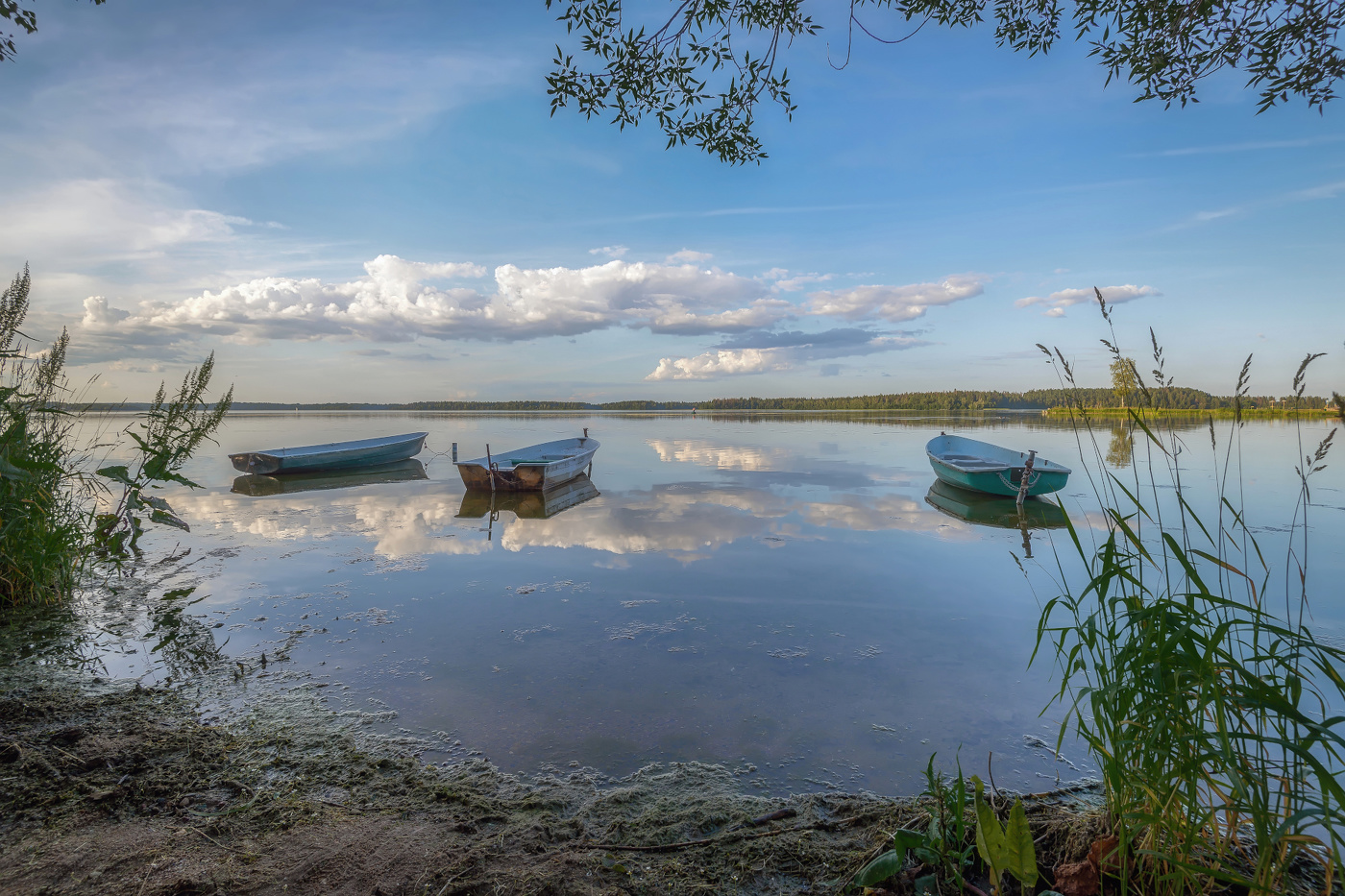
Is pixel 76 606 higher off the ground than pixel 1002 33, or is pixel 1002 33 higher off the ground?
pixel 1002 33

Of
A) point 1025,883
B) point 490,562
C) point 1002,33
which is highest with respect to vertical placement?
point 1002,33

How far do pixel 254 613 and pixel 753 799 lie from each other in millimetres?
5522

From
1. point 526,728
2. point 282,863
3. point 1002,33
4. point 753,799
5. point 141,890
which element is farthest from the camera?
point 1002,33

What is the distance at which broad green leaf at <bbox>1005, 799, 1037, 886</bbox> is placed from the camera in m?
1.86

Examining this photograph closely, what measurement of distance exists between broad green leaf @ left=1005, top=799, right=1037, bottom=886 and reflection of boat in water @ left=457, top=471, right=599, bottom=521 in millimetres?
10732

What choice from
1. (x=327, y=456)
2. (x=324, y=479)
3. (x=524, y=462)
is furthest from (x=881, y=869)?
(x=327, y=456)

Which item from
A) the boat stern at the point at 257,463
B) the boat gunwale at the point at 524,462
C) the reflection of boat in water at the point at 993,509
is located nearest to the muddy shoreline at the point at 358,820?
the reflection of boat in water at the point at 993,509

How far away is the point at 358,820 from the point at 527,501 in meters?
11.6

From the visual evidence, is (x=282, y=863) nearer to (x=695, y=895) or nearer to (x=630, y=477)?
(x=695, y=895)

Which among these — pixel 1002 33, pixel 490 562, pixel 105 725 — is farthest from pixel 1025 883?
pixel 490 562

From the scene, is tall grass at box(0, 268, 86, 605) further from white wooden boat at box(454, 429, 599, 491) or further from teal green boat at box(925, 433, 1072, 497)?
teal green boat at box(925, 433, 1072, 497)

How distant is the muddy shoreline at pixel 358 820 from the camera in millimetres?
2250

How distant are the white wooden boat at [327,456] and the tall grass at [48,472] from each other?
525 inches

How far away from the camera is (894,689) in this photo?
457cm
